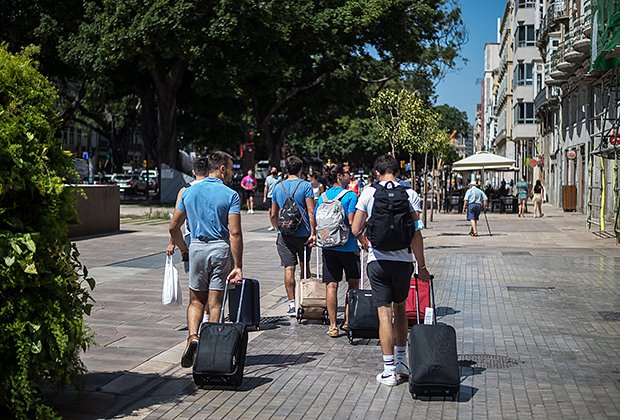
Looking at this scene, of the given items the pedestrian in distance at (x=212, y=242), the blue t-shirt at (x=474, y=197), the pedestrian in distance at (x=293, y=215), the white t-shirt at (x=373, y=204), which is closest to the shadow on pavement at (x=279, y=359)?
the pedestrian in distance at (x=212, y=242)

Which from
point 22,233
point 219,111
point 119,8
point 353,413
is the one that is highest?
point 119,8

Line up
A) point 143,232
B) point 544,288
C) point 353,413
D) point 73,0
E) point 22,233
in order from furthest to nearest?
point 73,0 → point 143,232 → point 544,288 → point 353,413 → point 22,233

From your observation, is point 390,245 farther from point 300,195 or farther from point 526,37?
point 526,37

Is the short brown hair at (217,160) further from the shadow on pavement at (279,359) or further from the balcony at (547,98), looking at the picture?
the balcony at (547,98)

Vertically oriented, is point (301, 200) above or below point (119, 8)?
below

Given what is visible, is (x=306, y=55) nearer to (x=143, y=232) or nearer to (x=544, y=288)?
(x=143, y=232)

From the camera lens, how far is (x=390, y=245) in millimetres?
6664

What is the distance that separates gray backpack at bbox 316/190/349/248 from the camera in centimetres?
873

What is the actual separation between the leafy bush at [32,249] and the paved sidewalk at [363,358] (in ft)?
2.47

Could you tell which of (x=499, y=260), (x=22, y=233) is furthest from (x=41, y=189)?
(x=499, y=260)

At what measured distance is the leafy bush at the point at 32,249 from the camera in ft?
17.1

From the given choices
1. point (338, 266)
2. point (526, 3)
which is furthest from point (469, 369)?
point (526, 3)

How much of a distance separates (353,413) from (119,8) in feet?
90.6

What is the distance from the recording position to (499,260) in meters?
17.6
